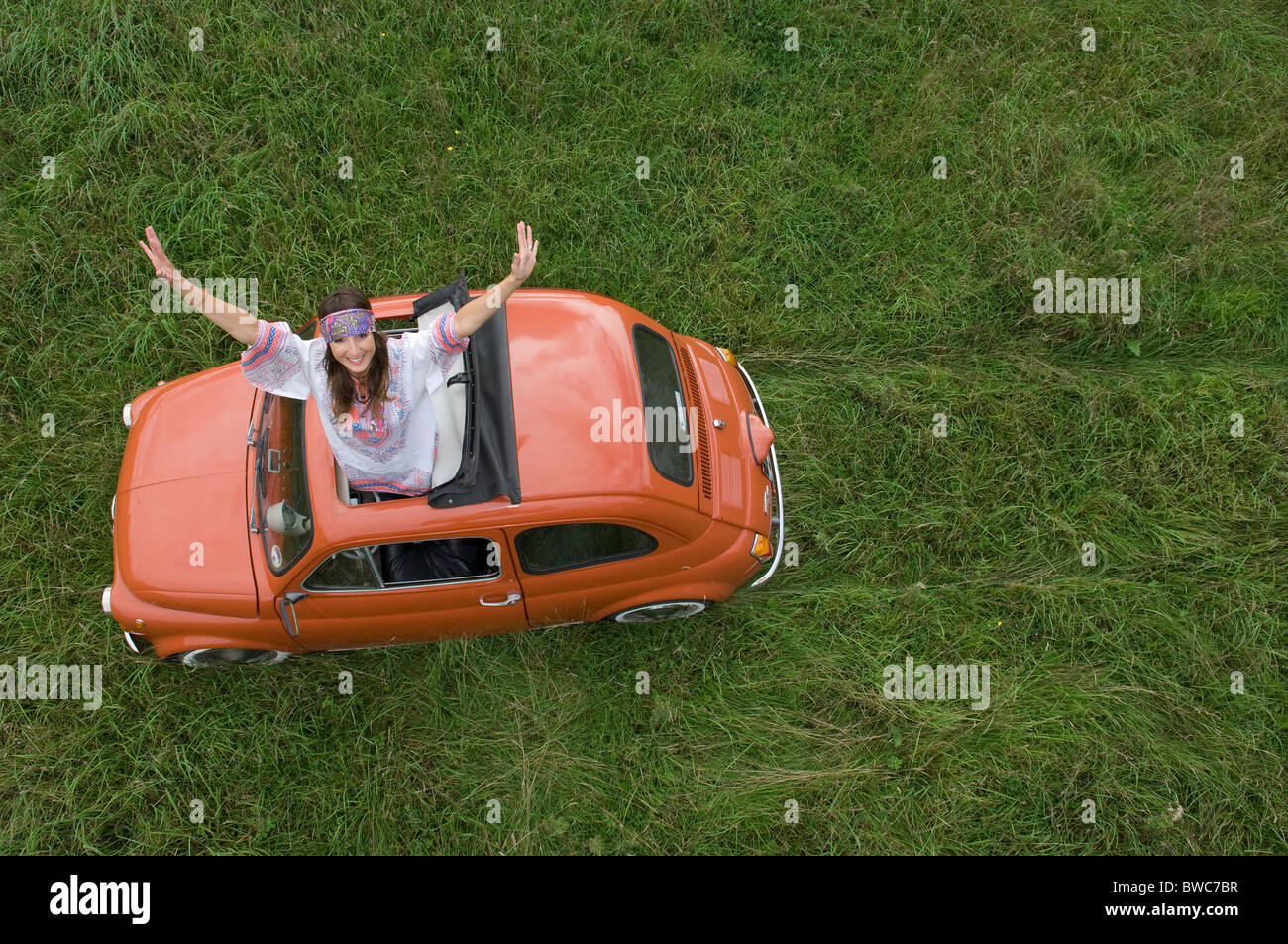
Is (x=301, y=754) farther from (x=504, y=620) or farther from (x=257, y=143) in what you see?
(x=257, y=143)

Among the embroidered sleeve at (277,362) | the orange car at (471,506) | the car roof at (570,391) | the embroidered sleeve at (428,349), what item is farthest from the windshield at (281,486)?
the embroidered sleeve at (428,349)

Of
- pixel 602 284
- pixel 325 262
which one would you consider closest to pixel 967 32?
pixel 602 284

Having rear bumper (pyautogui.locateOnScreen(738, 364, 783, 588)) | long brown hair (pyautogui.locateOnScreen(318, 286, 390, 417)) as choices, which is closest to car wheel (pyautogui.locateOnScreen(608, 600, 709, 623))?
rear bumper (pyautogui.locateOnScreen(738, 364, 783, 588))

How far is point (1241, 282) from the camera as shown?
19.8ft

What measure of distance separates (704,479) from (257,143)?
4.80 metres

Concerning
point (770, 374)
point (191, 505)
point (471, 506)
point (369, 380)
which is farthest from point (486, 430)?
point (770, 374)

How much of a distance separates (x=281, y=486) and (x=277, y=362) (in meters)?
0.85

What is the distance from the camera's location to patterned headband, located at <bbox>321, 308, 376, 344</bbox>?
10.6ft

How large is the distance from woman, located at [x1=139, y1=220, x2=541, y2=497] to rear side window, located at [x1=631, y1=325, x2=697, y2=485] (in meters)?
1.02

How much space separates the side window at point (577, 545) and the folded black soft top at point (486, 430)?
334mm

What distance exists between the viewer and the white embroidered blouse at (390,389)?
343 cm

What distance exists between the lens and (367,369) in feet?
11.1

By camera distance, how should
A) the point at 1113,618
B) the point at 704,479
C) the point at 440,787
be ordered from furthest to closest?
the point at 1113,618
the point at 440,787
the point at 704,479

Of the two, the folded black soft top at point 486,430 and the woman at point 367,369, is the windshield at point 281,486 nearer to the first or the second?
the woman at point 367,369
